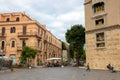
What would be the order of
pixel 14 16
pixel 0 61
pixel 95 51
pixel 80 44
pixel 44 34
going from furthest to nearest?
1. pixel 44 34
2. pixel 14 16
3. pixel 80 44
4. pixel 95 51
5. pixel 0 61

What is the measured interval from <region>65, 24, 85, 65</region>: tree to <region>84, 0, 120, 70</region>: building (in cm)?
1310

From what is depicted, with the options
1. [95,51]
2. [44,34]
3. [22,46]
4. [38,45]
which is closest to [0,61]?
[95,51]

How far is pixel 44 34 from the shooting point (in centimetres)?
7112

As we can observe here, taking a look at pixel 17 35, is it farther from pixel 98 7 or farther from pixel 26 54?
pixel 98 7

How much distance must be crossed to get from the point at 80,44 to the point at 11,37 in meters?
18.4

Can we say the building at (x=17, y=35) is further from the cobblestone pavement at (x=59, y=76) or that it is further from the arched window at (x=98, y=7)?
the cobblestone pavement at (x=59, y=76)

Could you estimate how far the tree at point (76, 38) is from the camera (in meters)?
57.3

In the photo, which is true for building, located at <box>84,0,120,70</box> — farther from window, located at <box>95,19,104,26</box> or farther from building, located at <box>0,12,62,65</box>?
building, located at <box>0,12,62,65</box>

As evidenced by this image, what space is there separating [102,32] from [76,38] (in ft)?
57.3

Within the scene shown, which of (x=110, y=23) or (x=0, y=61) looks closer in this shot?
(x=0, y=61)

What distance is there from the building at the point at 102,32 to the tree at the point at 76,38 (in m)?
13.1

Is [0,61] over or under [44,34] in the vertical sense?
under

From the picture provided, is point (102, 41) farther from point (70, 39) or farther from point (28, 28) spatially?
point (28, 28)

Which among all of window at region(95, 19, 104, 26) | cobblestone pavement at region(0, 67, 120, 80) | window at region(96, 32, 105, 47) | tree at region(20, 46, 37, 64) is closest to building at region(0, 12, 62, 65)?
tree at region(20, 46, 37, 64)
